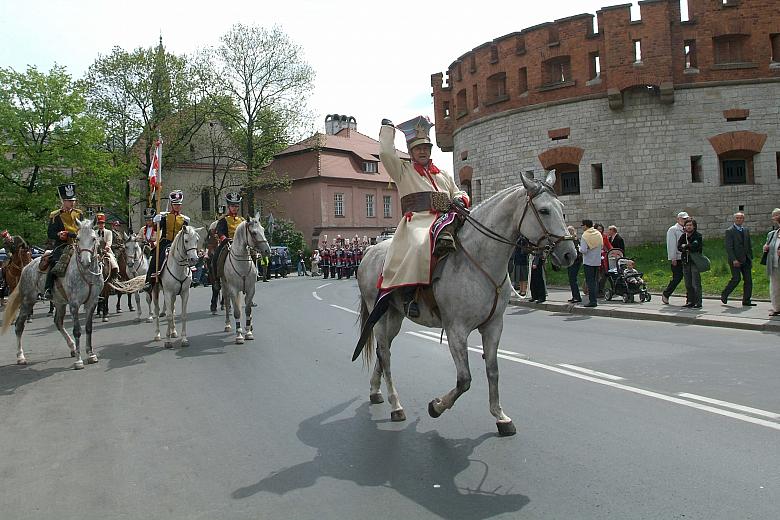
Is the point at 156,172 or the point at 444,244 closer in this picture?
the point at 444,244

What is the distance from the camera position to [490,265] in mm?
5926

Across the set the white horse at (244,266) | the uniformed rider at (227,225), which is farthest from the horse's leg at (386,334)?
the uniformed rider at (227,225)

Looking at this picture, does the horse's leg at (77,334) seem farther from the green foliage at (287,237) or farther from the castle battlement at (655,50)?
the green foliage at (287,237)

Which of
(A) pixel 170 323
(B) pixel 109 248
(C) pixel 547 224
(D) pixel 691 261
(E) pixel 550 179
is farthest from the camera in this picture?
(D) pixel 691 261

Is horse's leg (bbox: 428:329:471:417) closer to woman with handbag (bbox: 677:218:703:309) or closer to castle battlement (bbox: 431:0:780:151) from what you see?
woman with handbag (bbox: 677:218:703:309)

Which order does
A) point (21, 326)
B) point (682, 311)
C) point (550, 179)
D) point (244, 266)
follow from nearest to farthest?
point (550, 179), point (21, 326), point (244, 266), point (682, 311)

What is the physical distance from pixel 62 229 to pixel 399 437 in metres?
8.07

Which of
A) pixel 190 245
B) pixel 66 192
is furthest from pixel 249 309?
pixel 66 192

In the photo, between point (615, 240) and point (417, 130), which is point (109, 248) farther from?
point (615, 240)

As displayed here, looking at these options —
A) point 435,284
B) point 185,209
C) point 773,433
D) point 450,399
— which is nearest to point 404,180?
point 435,284

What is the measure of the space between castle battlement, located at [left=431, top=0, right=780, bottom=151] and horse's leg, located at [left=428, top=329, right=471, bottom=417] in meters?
24.4

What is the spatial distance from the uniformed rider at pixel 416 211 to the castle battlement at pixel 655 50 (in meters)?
23.1

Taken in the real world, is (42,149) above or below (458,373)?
above

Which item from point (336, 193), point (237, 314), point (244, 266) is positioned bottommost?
point (237, 314)
